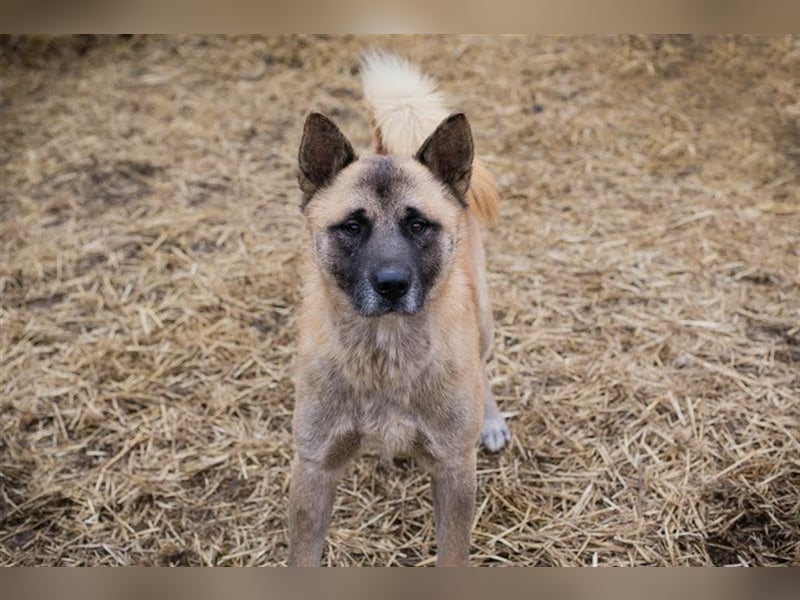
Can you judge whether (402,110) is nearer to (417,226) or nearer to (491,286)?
(417,226)

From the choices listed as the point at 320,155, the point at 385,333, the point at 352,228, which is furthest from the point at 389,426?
the point at 320,155

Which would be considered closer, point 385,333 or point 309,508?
point 385,333

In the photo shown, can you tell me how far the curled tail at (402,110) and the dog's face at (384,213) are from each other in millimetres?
411

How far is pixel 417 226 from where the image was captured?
10.1 ft

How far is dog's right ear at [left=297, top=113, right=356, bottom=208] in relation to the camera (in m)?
3.11

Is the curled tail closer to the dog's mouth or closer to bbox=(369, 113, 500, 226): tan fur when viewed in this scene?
bbox=(369, 113, 500, 226): tan fur

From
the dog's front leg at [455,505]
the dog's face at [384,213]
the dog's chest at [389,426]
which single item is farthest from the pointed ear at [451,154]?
the dog's front leg at [455,505]

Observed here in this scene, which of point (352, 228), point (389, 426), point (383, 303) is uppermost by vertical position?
point (352, 228)

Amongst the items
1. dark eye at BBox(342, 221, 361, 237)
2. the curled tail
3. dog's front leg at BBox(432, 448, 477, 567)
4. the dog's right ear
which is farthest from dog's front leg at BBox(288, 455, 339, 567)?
the curled tail

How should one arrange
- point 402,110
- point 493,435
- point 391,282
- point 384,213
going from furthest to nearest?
point 493,435
point 402,110
point 384,213
point 391,282

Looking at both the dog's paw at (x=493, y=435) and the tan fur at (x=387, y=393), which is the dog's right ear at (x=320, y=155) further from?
the dog's paw at (x=493, y=435)

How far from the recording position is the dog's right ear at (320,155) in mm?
3107

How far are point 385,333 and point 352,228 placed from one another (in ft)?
1.29
